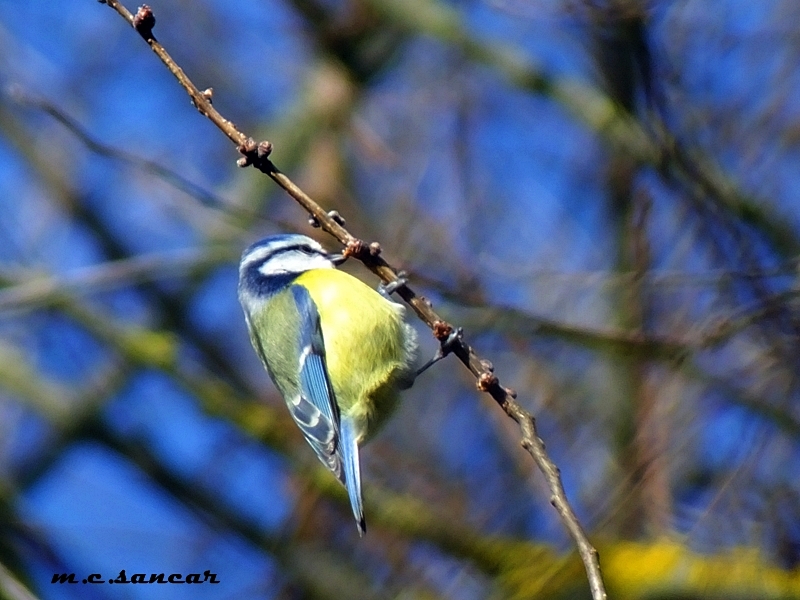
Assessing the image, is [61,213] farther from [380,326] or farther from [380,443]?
[380,326]

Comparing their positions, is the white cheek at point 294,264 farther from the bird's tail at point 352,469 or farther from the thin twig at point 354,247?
the thin twig at point 354,247

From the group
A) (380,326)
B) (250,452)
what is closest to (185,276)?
(250,452)

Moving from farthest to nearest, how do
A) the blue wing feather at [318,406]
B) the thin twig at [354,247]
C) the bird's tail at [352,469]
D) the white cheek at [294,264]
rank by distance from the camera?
the white cheek at [294,264] → the blue wing feather at [318,406] → the bird's tail at [352,469] → the thin twig at [354,247]

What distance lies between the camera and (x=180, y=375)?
14.3ft

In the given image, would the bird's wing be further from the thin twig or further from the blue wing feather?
the thin twig

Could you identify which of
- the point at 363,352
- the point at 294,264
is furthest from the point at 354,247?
the point at 294,264

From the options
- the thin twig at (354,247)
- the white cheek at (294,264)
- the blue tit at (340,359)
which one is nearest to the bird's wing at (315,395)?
the blue tit at (340,359)

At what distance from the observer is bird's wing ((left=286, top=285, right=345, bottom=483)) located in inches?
102

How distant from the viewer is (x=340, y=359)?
263 centimetres

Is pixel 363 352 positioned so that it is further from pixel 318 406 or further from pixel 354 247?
pixel 354 247

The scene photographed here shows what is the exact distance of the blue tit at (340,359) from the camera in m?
2.60

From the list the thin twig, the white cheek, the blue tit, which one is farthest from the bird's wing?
the thin twig

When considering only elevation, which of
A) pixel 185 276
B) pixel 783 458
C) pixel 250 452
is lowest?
pixel 783 458

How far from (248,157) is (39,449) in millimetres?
3174
